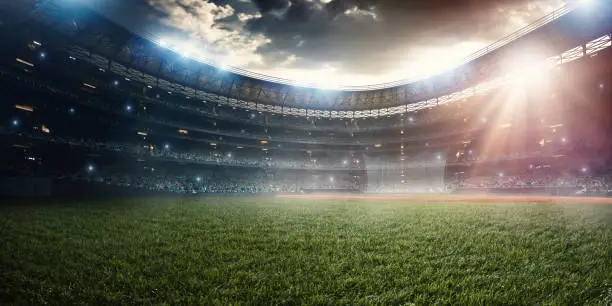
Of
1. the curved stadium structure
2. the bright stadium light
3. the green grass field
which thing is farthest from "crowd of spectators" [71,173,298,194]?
the bright stadium light

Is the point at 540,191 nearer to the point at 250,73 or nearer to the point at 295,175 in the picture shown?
the point at 295,175

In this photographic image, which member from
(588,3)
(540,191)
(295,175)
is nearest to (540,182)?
(540,191)

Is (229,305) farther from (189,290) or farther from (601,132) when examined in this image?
(601,132)

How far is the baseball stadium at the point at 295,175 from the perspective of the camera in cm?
426

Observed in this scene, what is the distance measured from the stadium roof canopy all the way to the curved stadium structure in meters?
0.20

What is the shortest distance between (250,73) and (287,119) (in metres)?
15.3

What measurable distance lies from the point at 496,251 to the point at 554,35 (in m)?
47.4

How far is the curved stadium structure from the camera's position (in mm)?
31250

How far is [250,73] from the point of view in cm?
5184

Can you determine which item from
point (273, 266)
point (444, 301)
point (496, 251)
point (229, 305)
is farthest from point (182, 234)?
point (496, 251)

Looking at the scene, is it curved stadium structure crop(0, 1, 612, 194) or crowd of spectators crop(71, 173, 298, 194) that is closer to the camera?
curved stadium structure crop(0, 1, 612, 194)

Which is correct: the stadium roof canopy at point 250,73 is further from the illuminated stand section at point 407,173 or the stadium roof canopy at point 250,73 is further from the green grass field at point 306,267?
the green grass field at point 306,267

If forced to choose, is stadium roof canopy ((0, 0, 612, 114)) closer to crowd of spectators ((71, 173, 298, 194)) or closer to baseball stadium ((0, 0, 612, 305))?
baseball stadium ((0, 0, 612, 305))

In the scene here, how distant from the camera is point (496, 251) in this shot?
5793 mm
